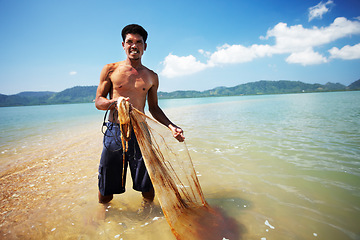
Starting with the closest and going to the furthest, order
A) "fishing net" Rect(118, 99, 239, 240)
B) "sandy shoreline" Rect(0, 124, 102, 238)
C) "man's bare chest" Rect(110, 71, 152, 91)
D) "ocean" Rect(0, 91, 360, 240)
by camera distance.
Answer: "fishing net" Rect(118, 99, 239, 240) < "ocean" Rect(0, 91, 360, 240) < "man's bare chest" Rect(110, 71, 152, 91) < "sandy shoreline" Rect(0, 124, 102, 238)

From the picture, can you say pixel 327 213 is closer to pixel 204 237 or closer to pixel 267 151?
pixel 204 237

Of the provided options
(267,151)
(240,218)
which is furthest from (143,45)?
(267,151)

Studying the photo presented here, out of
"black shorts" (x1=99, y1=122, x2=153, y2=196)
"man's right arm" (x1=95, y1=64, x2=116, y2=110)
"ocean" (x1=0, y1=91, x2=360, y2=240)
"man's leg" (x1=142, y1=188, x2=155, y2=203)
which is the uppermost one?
"man's right arm" (x1=95, y1=64, x2=116, y2=110)

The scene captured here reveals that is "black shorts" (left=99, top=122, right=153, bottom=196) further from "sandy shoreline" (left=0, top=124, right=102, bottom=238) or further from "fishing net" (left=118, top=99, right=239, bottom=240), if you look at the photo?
"sandy shoreline" (left=0, top=124, right=102, bottom=238)

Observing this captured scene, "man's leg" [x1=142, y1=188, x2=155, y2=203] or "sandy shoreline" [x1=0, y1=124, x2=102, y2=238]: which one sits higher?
"man's leg" [x1=142, y1=188, x2=155, y2=203]

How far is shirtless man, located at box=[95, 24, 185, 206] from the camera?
252 centimetres

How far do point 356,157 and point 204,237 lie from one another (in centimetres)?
509

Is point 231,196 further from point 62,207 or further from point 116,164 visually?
point 62,207

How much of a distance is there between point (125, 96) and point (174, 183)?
142 centimetres

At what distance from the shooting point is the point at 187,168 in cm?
277

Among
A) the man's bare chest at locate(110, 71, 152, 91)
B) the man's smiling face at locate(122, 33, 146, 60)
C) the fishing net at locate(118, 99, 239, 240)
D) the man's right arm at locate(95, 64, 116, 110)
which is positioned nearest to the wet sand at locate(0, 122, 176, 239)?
the fishing net at locate(118, 99, 239, 240)

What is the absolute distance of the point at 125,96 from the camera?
8.56 ft

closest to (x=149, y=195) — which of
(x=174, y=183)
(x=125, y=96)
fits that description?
(x=174, y=183)

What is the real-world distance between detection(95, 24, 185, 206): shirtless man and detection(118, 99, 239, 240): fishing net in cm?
27
